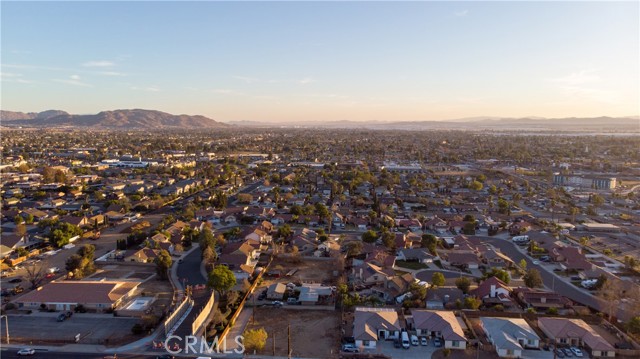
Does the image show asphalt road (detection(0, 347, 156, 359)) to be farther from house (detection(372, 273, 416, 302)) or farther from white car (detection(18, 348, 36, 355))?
house (detection(372, 273, 416, 302))

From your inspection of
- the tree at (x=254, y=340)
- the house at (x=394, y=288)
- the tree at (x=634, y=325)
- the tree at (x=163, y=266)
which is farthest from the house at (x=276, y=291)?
Result: the tree at (x=634, y=325)

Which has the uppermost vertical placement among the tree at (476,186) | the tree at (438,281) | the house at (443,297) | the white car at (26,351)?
the tree at (476,186)

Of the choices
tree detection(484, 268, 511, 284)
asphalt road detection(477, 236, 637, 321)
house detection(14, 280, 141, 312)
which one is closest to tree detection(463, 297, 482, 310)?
tree detection(484, 268, 511, 284)

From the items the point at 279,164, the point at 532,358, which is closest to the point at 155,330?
the point at 532,358

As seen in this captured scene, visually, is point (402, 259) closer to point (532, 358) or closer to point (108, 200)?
point (532, 358)

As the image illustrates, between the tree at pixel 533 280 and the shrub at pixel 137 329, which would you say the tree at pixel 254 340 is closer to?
the shrub at pixel 137 329

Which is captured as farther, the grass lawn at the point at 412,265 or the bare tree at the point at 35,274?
the grass lawn at the point at 412,265
